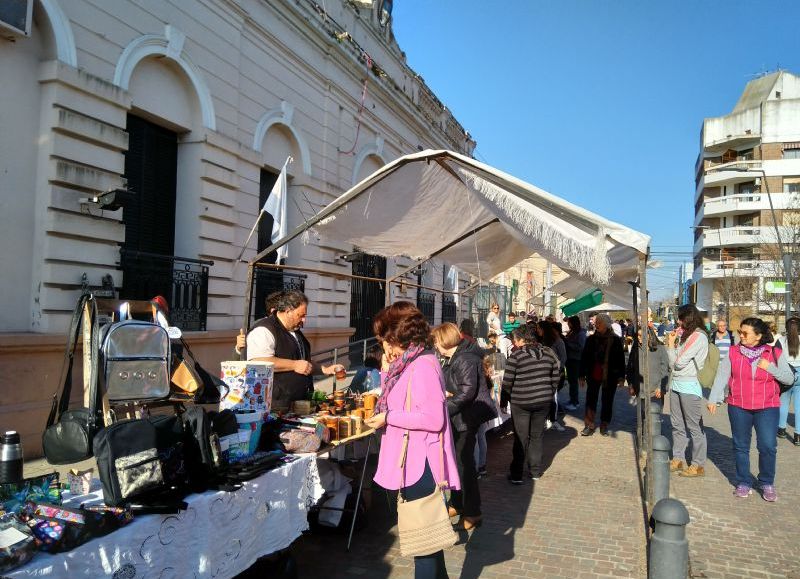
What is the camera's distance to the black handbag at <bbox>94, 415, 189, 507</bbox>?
271cm

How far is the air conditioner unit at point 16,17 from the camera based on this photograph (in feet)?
21.8

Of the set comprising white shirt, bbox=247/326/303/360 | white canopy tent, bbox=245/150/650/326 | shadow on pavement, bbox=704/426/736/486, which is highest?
white canopy tent, bbox=245/150/650/326

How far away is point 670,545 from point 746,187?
54920mm

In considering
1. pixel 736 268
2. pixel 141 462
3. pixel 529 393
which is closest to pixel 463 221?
pixel 529 393

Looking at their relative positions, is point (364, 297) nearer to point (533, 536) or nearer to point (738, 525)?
point (533, 536)

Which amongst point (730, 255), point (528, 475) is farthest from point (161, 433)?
point (730, 255)

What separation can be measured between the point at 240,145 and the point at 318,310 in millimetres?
4402

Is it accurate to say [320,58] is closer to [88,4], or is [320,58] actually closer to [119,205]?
[88,4]

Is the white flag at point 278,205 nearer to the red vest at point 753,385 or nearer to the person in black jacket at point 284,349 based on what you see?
the person in black jacket at point 284,349

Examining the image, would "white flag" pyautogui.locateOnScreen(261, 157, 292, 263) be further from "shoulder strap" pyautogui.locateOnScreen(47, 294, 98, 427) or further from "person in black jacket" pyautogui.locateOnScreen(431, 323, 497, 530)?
"shoulder strap" pyautogui.locateOnScreen(47, 294, 98, 427)

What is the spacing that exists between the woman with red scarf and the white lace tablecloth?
479cm

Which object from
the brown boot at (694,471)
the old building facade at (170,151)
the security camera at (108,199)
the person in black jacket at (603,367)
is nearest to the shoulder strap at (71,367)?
the old building facade at (170,151)

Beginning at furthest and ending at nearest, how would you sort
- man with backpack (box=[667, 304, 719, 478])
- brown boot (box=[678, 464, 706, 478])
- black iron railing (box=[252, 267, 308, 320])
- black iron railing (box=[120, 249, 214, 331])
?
black iron railing (box=[252, 267, 308, 320]) < black iron railing (box=[120, 249, 214, 331]) < brown boot (box=[678, 464, 706, 478]) < man with backpack (box=[667, 304, 719, 478])

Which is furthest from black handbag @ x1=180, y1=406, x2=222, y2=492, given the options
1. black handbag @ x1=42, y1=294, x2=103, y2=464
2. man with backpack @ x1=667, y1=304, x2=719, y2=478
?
man with backpack @ x1=667, y1=304, x2=719, y2=478
